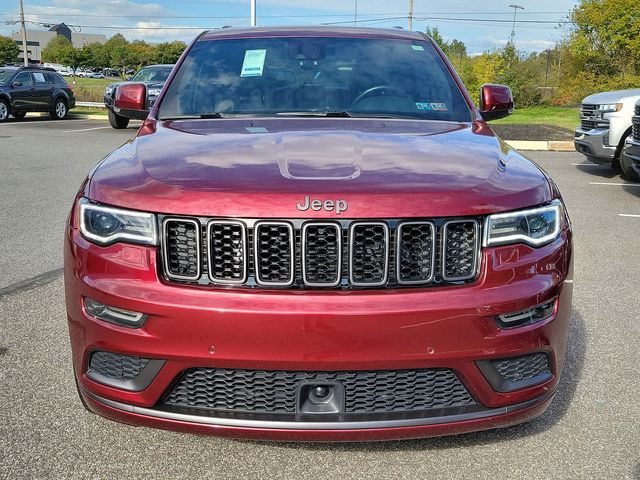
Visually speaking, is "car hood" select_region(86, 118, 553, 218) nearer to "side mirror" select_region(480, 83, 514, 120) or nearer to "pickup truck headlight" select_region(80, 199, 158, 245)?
"pickup truck headlight" select_region(80, 199, 158, 245)

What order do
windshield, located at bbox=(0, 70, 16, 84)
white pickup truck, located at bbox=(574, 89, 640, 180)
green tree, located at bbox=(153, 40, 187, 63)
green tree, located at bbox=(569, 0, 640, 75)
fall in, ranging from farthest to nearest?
green tree, located at bbox=(153, 40, 187, 63)
green tree, located at bbox=(569, 0, 640, 75)
windshield, located at bbox=(0, 70, 16, 84)
white pickup truck, located at bbox=(574, 89, 640, 180)

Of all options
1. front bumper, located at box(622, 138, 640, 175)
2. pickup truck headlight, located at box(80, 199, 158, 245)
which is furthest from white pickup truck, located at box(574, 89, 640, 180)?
pickup truck headlight, located at box(80, 199, 158, 245)

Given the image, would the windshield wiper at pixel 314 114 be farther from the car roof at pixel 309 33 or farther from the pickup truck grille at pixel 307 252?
the pickup truck grille at pixel 307 252

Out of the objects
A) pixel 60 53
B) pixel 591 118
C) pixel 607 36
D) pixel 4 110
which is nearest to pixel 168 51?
pixel 60 53

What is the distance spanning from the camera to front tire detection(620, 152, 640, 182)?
8848 millimetres

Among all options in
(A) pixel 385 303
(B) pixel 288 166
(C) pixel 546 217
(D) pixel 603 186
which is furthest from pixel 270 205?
(D) pixel 603 186

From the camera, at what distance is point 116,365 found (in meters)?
2.39

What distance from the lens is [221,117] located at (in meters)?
3.56

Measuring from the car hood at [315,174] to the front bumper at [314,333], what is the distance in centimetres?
21

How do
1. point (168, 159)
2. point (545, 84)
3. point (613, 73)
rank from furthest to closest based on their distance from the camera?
1. point (545, 84)
2. point (613, 73)
3. point (168, 159)

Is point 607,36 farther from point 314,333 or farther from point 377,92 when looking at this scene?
point 314,333

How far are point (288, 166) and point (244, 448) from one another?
1129mm

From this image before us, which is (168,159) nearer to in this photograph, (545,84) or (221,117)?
(221,117)

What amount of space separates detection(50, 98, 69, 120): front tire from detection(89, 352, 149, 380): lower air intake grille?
21.9 meters
